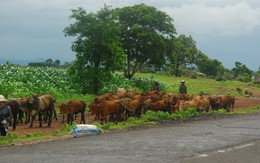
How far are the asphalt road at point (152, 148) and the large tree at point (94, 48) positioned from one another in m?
17.9

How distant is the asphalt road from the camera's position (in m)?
9.67

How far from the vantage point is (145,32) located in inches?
1762

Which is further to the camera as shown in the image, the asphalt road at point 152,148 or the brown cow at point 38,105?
the brown cow at point 38,105

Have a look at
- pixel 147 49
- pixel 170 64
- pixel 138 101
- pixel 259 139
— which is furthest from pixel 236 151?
pixel 170 64

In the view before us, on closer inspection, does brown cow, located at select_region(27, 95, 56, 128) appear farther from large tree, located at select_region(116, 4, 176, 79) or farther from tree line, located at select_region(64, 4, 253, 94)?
large tree, located at select_region(116, 4, 176, 79)

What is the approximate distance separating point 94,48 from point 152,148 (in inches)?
865

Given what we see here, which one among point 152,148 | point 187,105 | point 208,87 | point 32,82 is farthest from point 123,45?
point 152,148

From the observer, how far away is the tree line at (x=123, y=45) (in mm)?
31734

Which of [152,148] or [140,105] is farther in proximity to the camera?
[140,105]

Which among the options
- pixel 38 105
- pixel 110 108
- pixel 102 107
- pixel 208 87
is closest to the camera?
pixel 110 108

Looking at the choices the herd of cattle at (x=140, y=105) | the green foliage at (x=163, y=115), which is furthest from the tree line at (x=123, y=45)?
the green foliage at (x=163, y=115)

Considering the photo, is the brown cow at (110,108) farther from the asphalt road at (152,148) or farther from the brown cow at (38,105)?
the asphalt road at (152,148)

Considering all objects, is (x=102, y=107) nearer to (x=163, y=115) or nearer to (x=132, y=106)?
(x=132, y=106)

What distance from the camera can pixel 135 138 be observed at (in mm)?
12555
